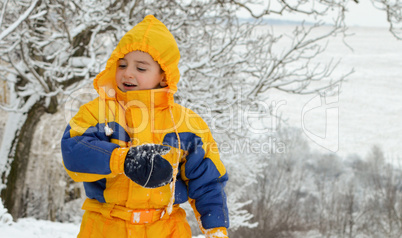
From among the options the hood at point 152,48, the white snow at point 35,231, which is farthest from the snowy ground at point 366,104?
the hood at point 152,48

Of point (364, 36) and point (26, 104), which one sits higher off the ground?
point (364, 36)

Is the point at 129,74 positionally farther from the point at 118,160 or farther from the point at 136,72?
the point at 118,160

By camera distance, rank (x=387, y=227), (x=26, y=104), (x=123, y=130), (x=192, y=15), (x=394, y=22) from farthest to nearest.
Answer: (x=387, y=227) < (x=192, y=15) < (x=26, y=104) < (x=394, y=22) < (x=123, y=130)

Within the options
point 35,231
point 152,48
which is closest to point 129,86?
point 152,48

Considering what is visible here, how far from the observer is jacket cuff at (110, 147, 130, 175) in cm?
163

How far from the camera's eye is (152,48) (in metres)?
1.94

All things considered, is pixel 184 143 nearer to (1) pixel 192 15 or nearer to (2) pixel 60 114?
(1) pixel 192 15

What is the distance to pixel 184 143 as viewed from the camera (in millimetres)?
1954

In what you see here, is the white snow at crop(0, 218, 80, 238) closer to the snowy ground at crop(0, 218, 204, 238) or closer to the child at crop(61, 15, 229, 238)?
the snowy ground at crop(0, 218, 204, 238)

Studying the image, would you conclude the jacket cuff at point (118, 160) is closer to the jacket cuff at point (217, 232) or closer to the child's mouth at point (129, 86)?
the child's mouth at point (129, 86)

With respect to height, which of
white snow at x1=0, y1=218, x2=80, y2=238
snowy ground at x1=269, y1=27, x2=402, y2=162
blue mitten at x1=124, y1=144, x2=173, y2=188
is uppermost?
snowy ground at x1=269, y1=27, x2=402, y2=162

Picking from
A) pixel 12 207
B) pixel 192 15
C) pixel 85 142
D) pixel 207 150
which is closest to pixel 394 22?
pixel 192 15

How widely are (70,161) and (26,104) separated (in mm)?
6025

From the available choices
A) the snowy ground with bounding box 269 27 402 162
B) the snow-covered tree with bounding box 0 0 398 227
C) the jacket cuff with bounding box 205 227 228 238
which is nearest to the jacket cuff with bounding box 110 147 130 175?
the jacket cuff with bounding box 205 227 228 238
